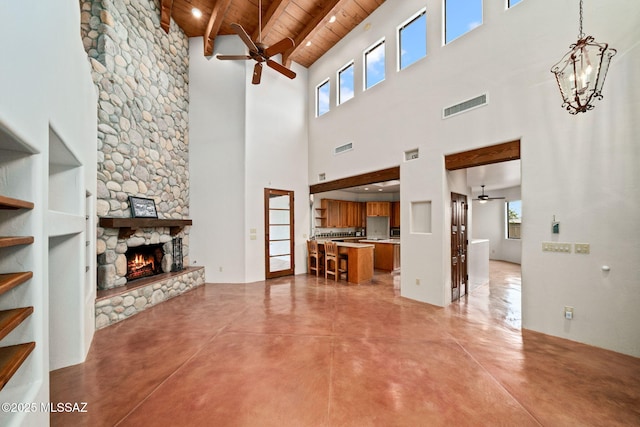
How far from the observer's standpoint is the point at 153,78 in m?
4.86

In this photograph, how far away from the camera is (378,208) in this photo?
28.6ft

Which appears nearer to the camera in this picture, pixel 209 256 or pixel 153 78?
pixel 153 78

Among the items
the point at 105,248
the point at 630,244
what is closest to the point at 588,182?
the point at 630,244

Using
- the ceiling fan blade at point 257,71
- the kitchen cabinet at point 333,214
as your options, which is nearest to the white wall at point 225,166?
the ceiling fan blade at point 257,71

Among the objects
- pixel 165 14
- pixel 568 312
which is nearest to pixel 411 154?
pixel 568 312

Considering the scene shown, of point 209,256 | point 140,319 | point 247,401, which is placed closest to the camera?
point 247,401

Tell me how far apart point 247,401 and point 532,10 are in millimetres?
5493

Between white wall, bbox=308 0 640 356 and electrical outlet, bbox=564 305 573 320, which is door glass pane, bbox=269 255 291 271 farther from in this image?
electrical outlet, bbox=564 305 573 320

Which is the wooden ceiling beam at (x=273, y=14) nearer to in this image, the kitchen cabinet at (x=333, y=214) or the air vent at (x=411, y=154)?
the air vent at (x=411, y=154)

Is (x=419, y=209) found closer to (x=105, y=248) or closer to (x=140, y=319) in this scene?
(x=140, y=319)

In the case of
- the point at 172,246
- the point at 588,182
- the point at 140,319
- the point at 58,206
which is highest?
the point at 588,182

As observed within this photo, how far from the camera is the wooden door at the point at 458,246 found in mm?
4410

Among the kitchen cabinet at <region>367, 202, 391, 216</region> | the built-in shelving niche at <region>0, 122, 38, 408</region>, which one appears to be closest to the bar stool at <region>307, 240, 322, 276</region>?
the kitchen cabinet at <region>367, 202, 391, 216</region>

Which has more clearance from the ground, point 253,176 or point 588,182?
point 253,176
